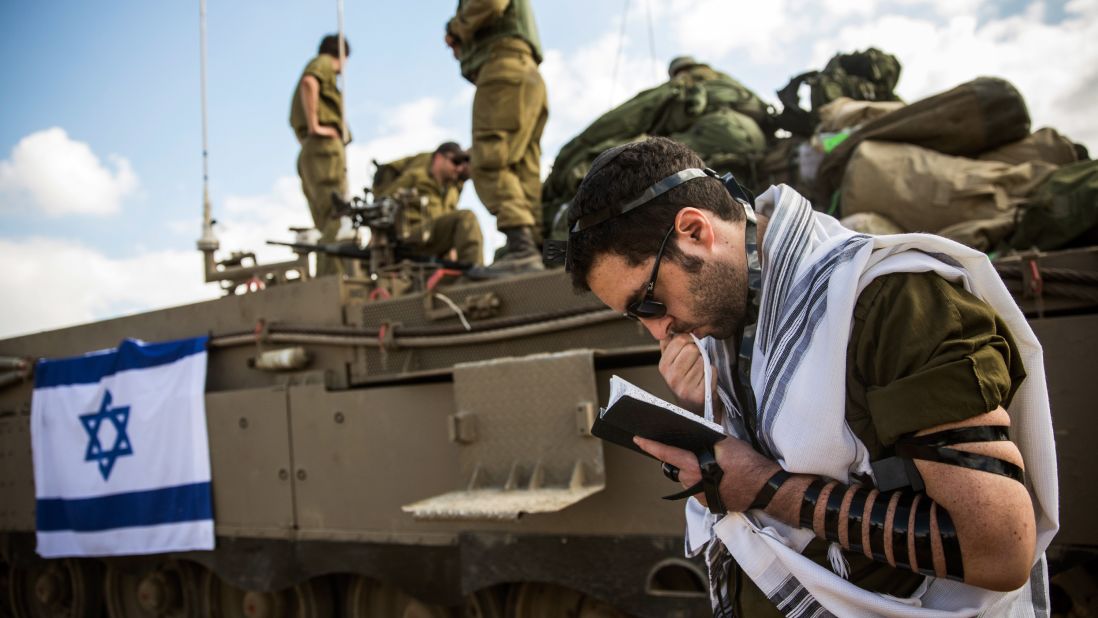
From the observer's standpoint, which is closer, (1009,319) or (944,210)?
(1009,319)

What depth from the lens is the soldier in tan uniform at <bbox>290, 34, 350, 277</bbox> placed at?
687 cm

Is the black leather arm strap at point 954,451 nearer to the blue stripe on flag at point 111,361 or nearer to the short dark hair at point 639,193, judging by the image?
the short dark hair at point 639,193

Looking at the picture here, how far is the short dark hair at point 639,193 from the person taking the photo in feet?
4.36

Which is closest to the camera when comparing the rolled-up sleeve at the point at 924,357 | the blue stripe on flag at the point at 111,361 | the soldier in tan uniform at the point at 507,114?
the rolled-up sleeve at the point at 924,357

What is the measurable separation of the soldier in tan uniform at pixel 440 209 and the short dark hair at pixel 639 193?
3.07m

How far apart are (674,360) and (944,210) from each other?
2.03m

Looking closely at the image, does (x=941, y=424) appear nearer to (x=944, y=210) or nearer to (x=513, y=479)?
(x=513, y=479)

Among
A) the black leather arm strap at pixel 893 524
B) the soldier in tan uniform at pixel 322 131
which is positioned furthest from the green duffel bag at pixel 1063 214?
the soldier in tan uniform at pixel 322 131

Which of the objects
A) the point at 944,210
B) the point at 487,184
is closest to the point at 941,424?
the point at 944,210

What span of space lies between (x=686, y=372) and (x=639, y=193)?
0.43 metres

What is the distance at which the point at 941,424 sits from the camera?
1.06m

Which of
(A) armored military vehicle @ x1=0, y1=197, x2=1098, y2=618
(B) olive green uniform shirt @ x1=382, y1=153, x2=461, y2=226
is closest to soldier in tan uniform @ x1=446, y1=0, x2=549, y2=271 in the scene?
(A) armored military vehicle @ x1=0, y1=197, x2=1098, y2=618

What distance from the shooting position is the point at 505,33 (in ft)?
14.7

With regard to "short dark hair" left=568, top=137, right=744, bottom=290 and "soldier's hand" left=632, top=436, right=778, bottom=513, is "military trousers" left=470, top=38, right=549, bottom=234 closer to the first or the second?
"short dark hair" left=568, top=137, right=744, bottom=290
